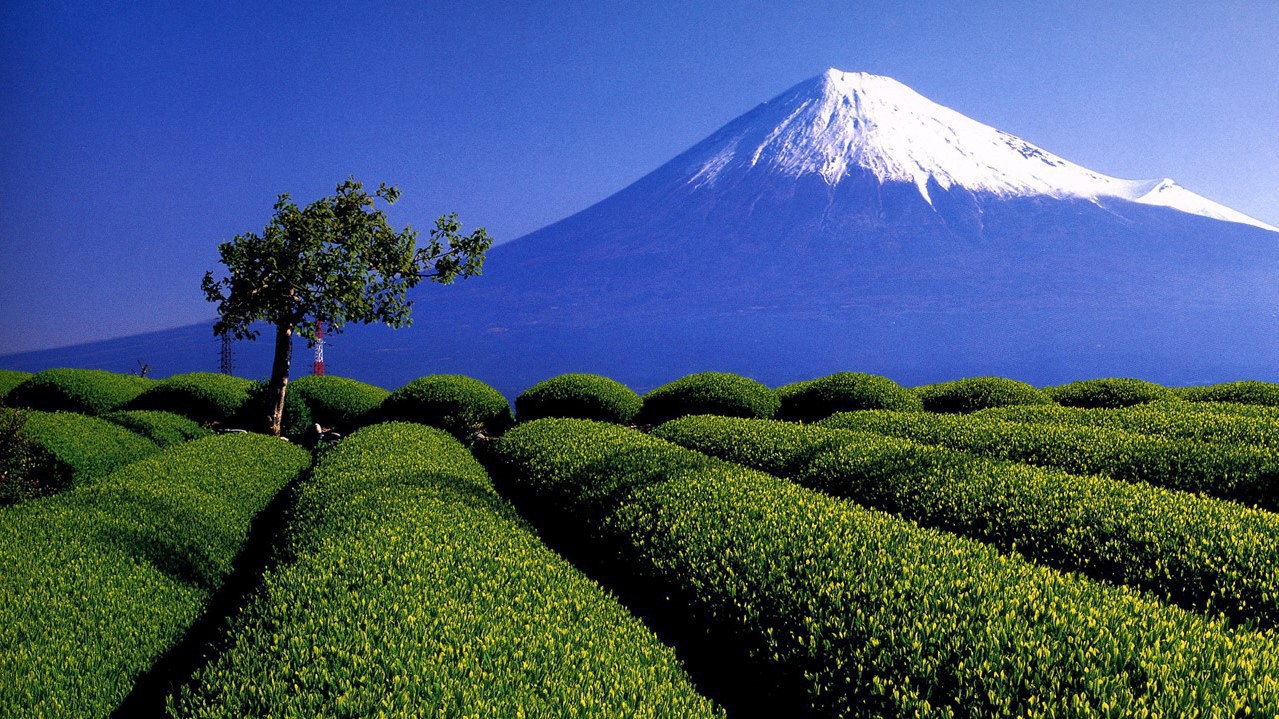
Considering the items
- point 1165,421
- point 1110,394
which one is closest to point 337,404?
point 1165,421

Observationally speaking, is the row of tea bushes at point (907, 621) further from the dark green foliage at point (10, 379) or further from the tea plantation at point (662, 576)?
the dark green foliage at point (10, 379)

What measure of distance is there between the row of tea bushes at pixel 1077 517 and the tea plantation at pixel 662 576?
3cm

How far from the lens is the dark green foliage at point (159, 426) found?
619 inches

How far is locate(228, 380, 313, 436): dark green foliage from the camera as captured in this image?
64.8 ft

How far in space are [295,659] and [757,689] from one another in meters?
3.49

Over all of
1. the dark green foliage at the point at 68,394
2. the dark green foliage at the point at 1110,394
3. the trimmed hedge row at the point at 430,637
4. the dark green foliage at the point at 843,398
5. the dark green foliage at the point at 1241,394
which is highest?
the dark green foliage at the point at 68,394

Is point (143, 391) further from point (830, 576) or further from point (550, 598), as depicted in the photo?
point (830, 576)

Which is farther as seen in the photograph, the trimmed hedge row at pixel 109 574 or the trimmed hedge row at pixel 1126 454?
the trimmed hedge row at pixel 1126 454

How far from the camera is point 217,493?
1043 cm

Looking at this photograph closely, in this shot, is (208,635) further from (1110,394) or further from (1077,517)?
(1110,394)

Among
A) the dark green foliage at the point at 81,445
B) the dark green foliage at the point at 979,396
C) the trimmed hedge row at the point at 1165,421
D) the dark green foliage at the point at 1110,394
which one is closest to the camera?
the trimmed hedge row at the point at 1165,421

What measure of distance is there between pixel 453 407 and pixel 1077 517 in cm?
1475

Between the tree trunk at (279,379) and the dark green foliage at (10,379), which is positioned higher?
the dark green foliage at (10,379)

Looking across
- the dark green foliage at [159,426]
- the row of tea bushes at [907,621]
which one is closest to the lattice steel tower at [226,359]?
the dark green foliage at [159,426]
